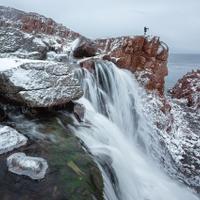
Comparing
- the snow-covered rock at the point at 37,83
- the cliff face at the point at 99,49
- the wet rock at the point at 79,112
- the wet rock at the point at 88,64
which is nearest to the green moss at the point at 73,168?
the snow-covered rock at the point at 37,83

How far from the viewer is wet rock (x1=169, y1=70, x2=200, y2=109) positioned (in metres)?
24.5

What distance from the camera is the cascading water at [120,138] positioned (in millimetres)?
7754

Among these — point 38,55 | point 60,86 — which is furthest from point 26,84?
point 38,55

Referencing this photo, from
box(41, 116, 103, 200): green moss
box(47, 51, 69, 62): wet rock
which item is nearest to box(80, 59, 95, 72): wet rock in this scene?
box(47, 51, 69, 62): wet rock

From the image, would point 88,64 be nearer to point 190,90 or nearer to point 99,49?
point 99,49

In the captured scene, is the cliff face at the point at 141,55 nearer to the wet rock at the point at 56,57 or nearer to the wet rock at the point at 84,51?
the wet rock at the point at 84,51

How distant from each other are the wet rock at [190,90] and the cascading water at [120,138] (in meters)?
10.5

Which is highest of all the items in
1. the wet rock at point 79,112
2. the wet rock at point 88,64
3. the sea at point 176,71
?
the wet rock at point 88,64

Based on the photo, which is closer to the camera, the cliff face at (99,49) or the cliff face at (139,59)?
the cliff face at (99,49)

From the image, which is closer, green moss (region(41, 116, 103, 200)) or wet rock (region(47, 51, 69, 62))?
green moss (region(41, 116, 103, 200))

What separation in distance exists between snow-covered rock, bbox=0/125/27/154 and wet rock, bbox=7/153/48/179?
0.86 feet

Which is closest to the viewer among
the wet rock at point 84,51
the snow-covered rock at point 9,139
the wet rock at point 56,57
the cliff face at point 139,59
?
the snow-covered rock at point 9,139

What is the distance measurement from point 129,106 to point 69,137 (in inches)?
264

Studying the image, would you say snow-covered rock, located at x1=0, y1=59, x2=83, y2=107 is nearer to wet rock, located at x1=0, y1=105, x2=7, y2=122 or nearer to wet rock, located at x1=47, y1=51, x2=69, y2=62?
wet rock, located at x1=0, y1=105, x2=7, y2=122
